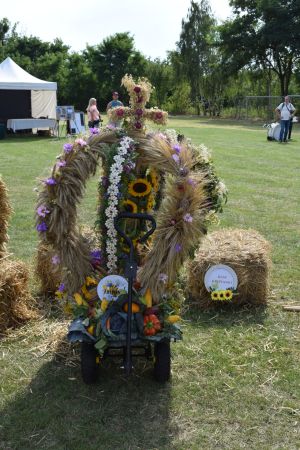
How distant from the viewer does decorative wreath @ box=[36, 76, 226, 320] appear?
137 inches

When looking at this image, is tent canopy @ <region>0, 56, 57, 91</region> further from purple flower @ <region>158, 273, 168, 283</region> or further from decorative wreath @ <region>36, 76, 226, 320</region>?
purple flower @ <region>158, 273, 168, 283</region>

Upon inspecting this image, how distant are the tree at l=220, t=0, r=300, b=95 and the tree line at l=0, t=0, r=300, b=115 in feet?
0.28

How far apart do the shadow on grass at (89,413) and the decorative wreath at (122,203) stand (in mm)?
576

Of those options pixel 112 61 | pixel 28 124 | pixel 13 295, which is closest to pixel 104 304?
pixel 13 295

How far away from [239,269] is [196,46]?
194ft

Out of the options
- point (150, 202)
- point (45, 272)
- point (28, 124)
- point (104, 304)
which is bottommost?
point (45, 272)

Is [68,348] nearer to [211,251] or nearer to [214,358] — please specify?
[214,358]

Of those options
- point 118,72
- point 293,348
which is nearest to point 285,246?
point 293,348

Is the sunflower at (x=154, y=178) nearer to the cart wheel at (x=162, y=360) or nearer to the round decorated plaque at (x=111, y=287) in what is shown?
the round decorated plaque at (x=111, y=287)

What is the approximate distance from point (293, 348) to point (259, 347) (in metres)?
0.27

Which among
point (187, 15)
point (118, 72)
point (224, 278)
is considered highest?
point (187, 15)

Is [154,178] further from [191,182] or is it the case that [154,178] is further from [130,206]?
[191,182]

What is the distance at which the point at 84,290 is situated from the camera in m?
3.72

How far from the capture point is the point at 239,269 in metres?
4.73
